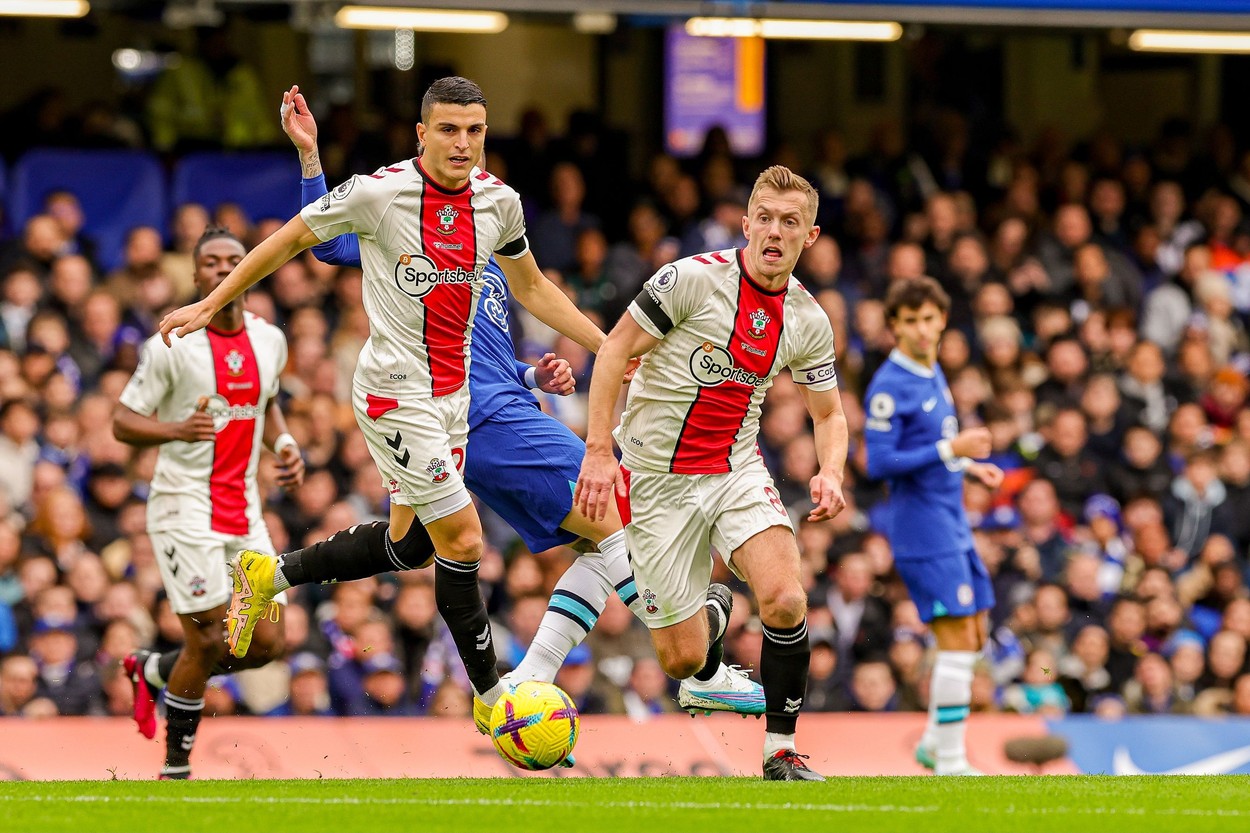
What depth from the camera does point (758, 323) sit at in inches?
333

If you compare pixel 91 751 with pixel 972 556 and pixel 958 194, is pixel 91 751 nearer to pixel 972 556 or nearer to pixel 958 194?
pixel 972 556

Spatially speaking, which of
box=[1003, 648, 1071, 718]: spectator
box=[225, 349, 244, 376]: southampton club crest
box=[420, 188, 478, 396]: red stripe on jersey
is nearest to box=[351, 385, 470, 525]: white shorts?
box=[420, 188, 478, 396]: red stripe on jersey

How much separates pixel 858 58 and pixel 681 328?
39.8ft

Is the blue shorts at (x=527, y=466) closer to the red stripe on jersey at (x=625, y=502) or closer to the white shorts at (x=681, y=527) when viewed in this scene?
the red stripe on jersey at (x=625, y=502)

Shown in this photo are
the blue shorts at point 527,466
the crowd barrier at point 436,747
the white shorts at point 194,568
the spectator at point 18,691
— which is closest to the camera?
the blue shorts at point 527,466

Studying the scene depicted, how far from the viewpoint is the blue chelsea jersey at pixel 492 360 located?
8953mm

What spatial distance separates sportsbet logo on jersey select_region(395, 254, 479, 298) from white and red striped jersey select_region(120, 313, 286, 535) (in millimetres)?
2196

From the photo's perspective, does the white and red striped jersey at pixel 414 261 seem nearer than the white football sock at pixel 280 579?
Yes

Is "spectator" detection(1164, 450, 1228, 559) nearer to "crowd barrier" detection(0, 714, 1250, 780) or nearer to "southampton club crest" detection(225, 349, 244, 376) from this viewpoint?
"crowd barrier" detection(0, 714, 1250, 780)

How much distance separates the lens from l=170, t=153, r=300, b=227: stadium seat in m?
15.5

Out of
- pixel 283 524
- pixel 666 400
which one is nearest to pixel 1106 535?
pixel 283 524

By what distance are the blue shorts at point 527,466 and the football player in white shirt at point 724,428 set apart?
0.88 ft

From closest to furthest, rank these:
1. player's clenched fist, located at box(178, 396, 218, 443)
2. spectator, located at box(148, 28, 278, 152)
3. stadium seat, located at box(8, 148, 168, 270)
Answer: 1. player's clenched fist, located at box(178, 396, 218, 443)
2. stadium seat, located at box(8, 148, 168, 270)
3. spectator, located at box(148, 28, 278, 152)

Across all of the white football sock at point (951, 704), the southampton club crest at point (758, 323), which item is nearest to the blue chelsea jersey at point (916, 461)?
the white football sock at point (951, 704)
